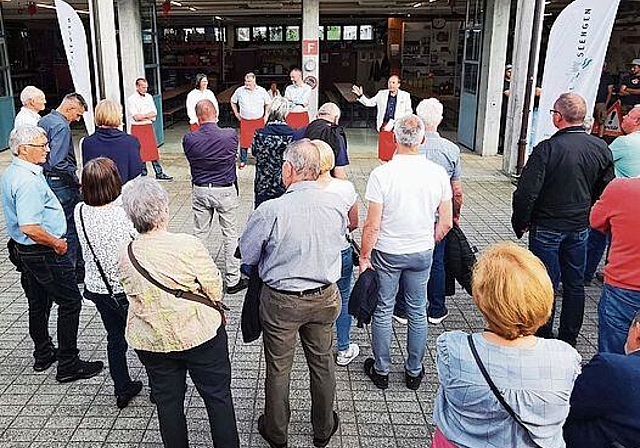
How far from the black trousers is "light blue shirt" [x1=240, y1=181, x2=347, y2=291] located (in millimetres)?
372

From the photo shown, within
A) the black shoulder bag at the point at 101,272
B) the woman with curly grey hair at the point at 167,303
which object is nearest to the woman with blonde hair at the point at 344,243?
the woman with curly grey hair at the point at 167,303

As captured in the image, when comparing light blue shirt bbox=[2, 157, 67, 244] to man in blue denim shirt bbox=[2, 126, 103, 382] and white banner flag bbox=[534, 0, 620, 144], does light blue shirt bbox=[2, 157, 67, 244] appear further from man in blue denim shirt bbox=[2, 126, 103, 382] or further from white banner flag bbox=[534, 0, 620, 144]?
white banner flag bbox=[534, 0, 620, 144]

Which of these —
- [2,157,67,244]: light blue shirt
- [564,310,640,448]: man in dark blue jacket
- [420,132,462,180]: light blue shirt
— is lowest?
[564,310,640,448]: man in dark blue jacket

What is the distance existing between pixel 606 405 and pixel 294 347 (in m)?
1.52

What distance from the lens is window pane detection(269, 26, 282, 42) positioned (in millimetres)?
23156

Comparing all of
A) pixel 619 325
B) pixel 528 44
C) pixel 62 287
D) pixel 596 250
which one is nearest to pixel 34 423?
pixel 62 287

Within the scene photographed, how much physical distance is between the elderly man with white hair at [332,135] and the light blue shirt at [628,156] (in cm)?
208

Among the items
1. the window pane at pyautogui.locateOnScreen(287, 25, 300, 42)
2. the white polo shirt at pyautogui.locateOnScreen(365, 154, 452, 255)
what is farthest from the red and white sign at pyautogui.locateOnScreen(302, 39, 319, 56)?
the window pane at pyautogui.locateOnScreen(287, 25, 300, 42)

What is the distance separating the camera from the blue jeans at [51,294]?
11.0 ft

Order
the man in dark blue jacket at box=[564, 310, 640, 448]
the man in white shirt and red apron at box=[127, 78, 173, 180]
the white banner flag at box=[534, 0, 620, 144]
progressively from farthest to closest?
the man in white shirt and red apron at box=[127, 78, 173, 180]
the white banner flag at box=[534, 0, 620, 144]
the man in dark blue jacket at box=[564, 310, 640, 448]

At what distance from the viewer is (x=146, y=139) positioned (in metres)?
8.96

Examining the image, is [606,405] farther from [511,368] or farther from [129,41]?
[129,41]

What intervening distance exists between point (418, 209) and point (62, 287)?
2146 mm

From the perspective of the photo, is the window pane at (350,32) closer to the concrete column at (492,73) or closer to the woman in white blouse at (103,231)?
the concrete column at (492,73)
